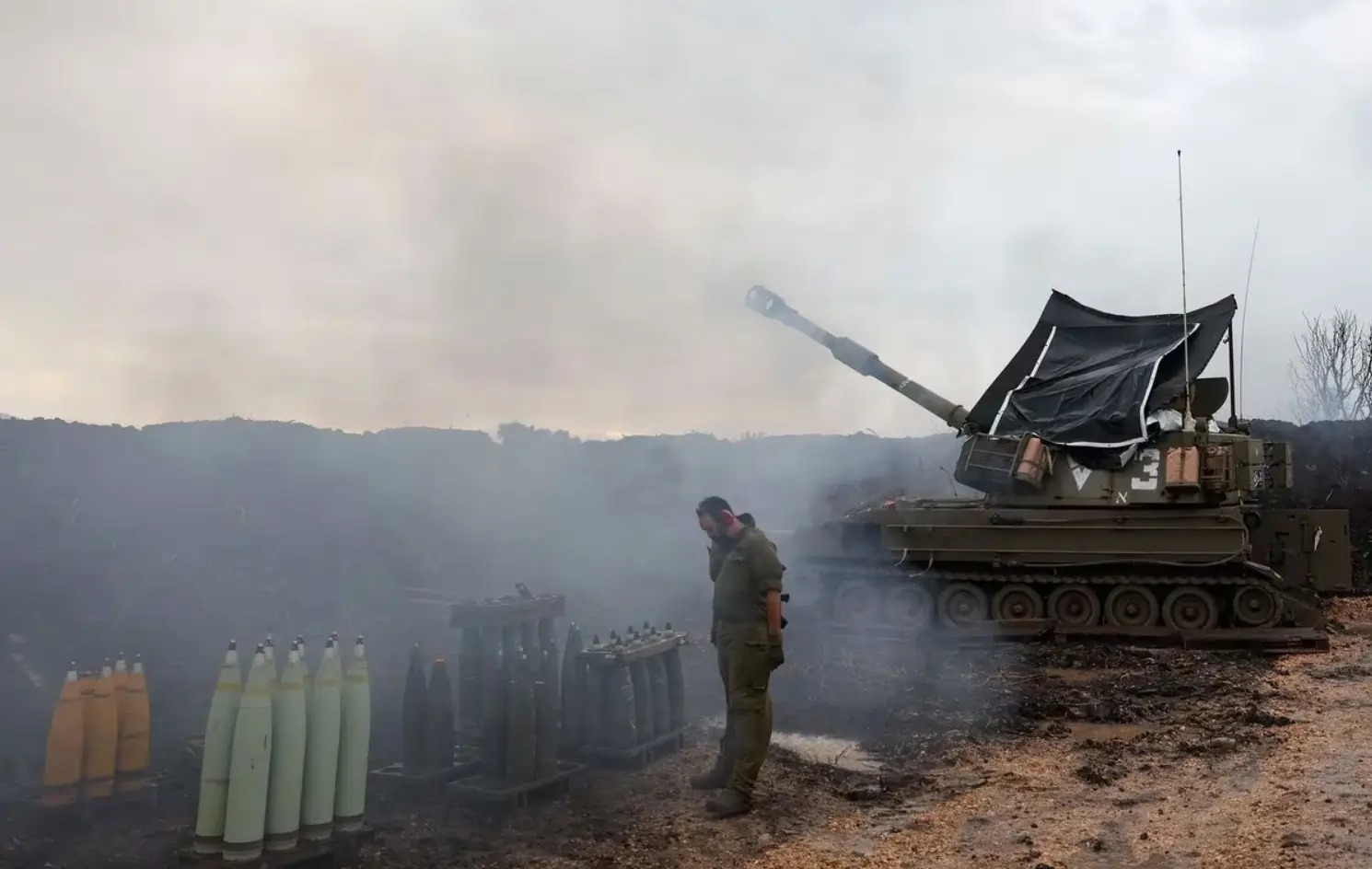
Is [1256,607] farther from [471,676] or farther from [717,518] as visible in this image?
[471,676]

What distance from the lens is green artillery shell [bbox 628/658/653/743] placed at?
706 centimetres

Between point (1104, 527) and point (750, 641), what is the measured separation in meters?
7.82

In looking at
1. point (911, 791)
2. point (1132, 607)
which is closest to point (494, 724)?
point (911, 791)

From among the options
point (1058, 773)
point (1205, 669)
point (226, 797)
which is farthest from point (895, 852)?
point (1205, 669)

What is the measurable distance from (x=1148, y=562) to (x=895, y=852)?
8436mm

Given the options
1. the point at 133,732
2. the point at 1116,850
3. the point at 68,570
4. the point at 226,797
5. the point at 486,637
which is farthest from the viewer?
the point at 68,570

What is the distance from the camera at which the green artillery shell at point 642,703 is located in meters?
7.06

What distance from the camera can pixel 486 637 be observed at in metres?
6.69

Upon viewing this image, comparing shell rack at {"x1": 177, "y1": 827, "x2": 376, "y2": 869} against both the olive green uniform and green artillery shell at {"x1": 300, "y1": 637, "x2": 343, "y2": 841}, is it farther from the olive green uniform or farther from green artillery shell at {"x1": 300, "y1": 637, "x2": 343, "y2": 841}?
the olive green uniform

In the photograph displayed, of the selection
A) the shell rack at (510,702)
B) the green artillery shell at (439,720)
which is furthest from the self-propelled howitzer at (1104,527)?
the green artillery shell at (439,720)

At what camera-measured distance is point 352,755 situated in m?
5.20

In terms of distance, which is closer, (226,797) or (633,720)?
(226,797)

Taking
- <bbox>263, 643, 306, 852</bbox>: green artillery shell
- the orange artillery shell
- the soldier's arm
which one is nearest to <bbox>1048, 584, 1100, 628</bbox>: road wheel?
the soldier's arm

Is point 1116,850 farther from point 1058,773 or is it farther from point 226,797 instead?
point 226,797
